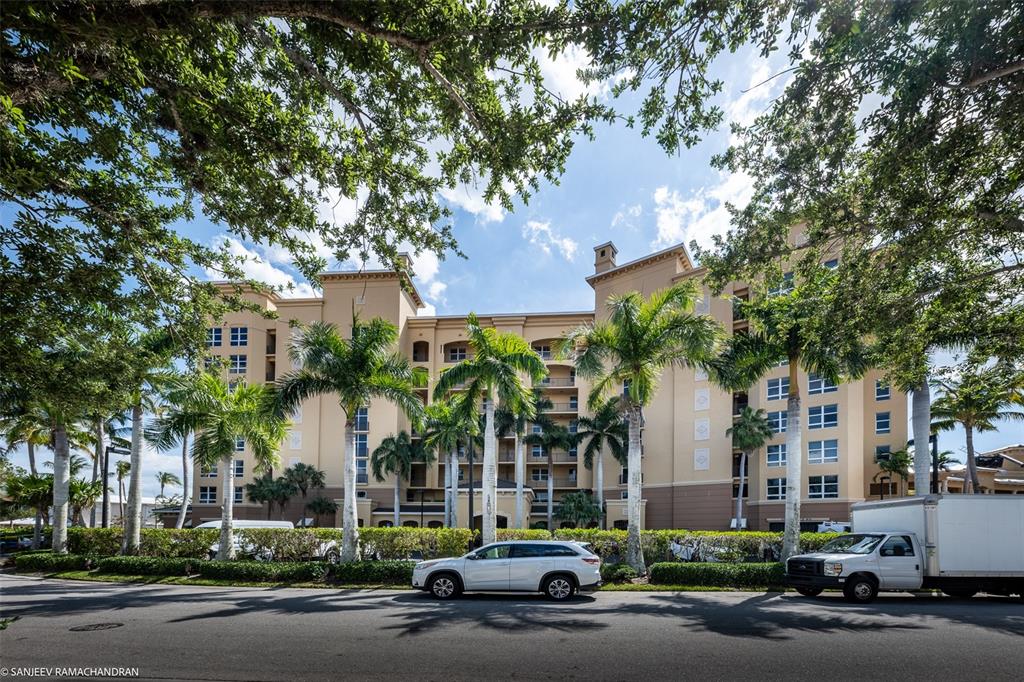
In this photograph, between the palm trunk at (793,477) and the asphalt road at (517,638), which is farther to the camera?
the palm trunk at (793,477)

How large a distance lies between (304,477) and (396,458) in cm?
858

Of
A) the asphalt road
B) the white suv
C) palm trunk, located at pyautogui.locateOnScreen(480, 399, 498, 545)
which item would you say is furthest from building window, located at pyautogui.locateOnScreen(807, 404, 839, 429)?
the white suv

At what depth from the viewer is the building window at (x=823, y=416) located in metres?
43.6

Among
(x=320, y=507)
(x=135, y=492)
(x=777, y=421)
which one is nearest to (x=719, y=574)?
(x=135, y=492)

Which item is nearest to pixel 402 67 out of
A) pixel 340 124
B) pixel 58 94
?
pixel 340 124

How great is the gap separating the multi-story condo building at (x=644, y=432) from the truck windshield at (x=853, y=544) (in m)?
20.0

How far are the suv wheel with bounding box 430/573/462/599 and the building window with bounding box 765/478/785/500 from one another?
36.3 meters

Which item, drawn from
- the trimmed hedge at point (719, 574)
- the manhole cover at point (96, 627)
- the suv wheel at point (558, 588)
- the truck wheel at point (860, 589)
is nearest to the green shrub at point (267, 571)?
the manhole cover at point (96, 627)

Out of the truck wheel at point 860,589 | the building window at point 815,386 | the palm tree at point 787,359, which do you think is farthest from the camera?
the building window at point 815,386

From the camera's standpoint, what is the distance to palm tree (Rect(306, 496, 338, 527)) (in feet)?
173

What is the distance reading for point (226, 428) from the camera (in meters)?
23.4

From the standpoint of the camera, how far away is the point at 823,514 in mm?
42750

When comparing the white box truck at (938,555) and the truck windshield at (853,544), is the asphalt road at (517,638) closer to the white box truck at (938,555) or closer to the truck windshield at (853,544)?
the white box truck at (938,555)

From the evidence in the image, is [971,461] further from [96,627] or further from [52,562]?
[52,562]
